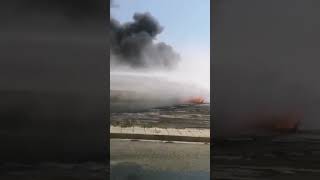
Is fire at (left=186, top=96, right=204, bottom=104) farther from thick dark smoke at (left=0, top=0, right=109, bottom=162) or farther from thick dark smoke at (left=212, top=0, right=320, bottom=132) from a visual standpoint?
thick dark smoke at (left=0, top=0, right=109, bottom=162)

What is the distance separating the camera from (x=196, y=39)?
3.51m

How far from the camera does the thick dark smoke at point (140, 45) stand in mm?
3668

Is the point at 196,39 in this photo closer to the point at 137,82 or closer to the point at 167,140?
the point at 137,82

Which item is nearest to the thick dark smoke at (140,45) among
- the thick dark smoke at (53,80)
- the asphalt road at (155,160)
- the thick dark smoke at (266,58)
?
the thick dark smoke at (53,80)

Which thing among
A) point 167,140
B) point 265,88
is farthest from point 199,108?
point 265,88

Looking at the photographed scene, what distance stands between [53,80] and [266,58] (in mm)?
1692

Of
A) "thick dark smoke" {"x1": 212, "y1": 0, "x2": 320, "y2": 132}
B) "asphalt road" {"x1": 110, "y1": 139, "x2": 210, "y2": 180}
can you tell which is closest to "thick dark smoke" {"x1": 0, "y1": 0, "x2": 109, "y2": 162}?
"asphalt road" {"x1": 110, "y1": 139, "x2": 210, "y2": 180}

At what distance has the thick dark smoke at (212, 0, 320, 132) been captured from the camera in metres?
3.10

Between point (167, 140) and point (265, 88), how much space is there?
984 millimetres

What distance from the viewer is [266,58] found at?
3.17m

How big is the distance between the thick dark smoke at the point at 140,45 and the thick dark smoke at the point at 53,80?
0.32 meters

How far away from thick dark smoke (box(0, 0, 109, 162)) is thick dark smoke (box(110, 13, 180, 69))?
315 millimetres

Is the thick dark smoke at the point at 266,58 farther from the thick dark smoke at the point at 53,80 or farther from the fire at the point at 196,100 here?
the thick dark smoke at the point at 53,80

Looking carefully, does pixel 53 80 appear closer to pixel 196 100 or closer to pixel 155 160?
pixel 155 160
